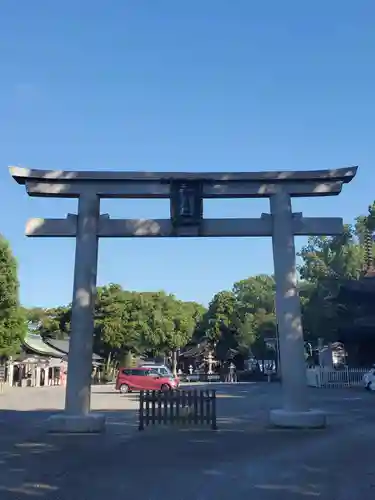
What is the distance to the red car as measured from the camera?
3344cm

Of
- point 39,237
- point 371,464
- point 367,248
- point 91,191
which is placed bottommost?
point 371,464

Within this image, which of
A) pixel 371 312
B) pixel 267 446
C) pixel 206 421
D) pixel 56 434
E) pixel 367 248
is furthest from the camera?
pixel 367 248

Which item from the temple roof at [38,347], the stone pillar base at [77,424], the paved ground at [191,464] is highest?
the temple roof at [38,347]

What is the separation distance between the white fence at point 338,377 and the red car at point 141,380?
10.1 m

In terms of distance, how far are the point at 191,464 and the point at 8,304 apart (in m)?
28.2

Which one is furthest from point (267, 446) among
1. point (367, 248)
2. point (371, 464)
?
point (367, 248)

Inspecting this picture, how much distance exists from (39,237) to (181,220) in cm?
388

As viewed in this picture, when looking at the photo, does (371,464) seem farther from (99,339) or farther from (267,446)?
(99,339)

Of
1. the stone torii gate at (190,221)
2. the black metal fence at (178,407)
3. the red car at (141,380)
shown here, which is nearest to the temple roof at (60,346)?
the red car at (141,380)

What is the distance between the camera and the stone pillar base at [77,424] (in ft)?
40.5

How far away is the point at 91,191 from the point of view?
46.1 ft

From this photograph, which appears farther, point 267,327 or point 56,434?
point 267,327

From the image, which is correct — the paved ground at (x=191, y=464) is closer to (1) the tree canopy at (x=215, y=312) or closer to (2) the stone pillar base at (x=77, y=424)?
(2) the stone pillar base at (x=77, y=424)

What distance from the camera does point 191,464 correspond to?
27.3ft
